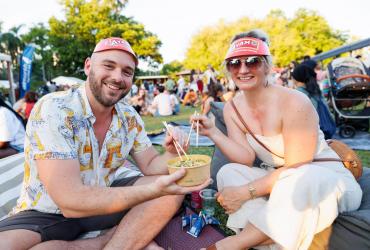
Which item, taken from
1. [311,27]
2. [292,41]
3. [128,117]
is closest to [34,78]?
[292,41]

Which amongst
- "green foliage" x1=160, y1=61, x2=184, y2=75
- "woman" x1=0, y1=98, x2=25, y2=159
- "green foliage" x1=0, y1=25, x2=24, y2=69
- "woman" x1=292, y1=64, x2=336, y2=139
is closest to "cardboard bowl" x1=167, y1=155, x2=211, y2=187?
"woman" x1=0, y1=98, x2=25, y2=159

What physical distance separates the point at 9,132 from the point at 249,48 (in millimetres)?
3261

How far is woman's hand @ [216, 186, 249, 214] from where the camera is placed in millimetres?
2115

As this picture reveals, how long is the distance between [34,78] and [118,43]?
46974 millimetres

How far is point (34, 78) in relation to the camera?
43281 mm

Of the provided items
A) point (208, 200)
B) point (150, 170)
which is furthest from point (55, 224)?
point (208, 200)

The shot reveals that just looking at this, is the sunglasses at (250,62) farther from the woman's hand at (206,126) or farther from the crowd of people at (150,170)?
the woman's hand at (206,126)

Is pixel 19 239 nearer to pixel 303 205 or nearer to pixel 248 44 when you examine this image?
pixel 303 205

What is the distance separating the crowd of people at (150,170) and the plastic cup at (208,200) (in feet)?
2.07

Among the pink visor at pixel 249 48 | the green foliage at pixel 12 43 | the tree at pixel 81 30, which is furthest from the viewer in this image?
the green foliage at pixel 12 43

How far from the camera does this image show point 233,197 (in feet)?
7.04

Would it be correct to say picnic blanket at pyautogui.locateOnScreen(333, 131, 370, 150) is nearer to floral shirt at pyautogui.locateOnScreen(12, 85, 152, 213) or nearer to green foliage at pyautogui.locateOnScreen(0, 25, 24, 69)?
floral shirt at pyautogui.locateOnScreen(12, 85, 152, 213)

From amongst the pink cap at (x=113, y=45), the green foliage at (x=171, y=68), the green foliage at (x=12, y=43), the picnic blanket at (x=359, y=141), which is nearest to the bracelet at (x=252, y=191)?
the pink cap at (x=113, y=45)

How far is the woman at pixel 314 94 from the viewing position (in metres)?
4.87
